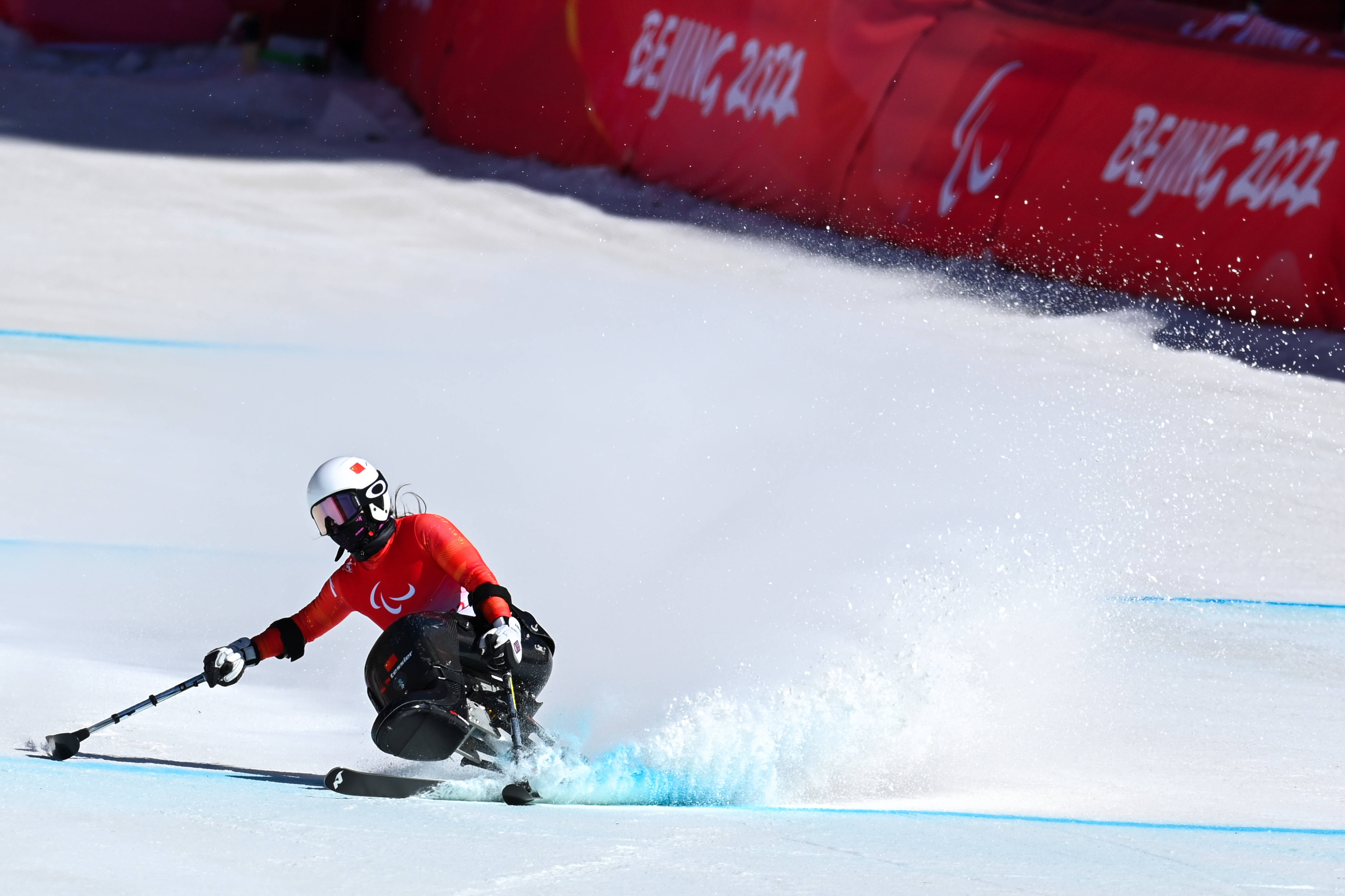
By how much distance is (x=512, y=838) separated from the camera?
3604mm

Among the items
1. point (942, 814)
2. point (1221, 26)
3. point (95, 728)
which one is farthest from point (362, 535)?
point (1221, 26)

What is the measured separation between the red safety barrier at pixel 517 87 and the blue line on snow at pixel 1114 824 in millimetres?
8848

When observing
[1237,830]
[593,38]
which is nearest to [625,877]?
[1237,830]

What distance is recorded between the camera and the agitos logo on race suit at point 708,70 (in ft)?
37.4

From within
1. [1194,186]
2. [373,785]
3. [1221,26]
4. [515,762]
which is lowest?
[373,785]

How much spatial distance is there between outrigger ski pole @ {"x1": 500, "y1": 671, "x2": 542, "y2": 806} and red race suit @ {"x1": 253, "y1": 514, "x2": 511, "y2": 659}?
Answer: 40cm

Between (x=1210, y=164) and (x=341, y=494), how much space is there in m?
6.48

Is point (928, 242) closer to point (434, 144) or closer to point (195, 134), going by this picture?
→ point (434, 144)

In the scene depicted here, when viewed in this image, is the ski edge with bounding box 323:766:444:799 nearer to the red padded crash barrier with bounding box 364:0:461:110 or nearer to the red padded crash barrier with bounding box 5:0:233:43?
the red padded crash barrier with bounding box 364:0:461:110

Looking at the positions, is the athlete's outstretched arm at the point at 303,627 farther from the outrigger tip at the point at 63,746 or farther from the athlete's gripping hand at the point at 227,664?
the outrigger tip at the point at 63,746

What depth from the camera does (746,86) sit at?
11609 millimetres

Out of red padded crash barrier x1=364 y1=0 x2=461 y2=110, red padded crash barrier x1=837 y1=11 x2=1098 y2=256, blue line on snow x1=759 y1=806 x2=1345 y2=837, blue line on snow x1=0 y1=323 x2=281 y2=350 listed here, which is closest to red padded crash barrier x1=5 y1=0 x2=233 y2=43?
red padded crash barrier x1=364 y1=0 x2=461 y2=110

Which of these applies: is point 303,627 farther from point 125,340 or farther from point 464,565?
point 125,340

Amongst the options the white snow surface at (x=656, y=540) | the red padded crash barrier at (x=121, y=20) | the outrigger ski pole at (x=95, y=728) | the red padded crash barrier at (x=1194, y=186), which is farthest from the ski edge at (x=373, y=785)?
the red padded crash barrier at (x=121, y=20)
